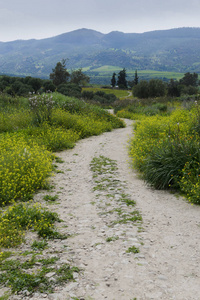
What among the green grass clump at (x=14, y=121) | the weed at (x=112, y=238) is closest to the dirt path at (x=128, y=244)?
the weed at (x=112, y=238)

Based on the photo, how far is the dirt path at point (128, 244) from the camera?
12.0 ft

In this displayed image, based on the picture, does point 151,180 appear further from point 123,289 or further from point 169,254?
point 123,289

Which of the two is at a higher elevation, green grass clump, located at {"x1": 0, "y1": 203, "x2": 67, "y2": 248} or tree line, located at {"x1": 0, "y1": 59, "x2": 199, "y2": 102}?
tree line, located at {"x1": 0, "y1": 59, "x2": 199, "y2": 102}

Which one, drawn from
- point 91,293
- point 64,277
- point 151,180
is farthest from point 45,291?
point 151,180

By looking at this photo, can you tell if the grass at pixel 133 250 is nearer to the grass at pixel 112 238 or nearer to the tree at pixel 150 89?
the grass at pixel 112 238

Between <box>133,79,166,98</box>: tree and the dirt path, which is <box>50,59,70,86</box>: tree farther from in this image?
the dirt path

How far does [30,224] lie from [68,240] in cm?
88

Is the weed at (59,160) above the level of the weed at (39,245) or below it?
below

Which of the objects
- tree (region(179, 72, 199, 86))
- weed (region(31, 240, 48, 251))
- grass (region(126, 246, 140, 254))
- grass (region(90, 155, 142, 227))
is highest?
tree (region(179, 72, 199, 86))

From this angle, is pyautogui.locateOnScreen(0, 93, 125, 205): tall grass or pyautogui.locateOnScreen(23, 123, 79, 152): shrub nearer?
pyautogui.locateOnScreen(0, 93, 125, 205): tall grass

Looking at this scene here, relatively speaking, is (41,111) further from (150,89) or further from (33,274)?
(150,89)

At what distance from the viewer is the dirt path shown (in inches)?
A: 144

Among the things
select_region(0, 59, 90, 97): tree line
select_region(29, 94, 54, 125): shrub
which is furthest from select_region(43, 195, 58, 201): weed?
select_region(0, 59, 90, 97): tree line

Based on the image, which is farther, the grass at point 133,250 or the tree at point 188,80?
the tree at point 188,80
